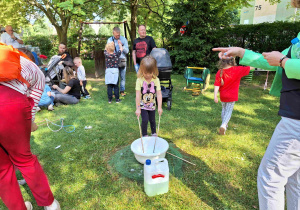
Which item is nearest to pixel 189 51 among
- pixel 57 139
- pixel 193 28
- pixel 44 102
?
pixel 193 28

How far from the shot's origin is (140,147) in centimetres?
300

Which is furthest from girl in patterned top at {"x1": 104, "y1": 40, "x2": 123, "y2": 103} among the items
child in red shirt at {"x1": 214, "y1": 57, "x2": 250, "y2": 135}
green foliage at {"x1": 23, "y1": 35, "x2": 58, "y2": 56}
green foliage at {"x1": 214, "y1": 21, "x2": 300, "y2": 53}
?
green foliage at {"x1": 23, "y1": 35, "x2": 58, "y2": 56}

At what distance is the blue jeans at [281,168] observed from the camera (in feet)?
4.54

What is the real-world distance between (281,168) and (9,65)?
7.02 feet

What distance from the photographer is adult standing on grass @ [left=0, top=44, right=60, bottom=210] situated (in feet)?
5.23

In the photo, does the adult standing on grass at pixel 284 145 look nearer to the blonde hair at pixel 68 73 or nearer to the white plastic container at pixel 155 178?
the white plastic container at pixel 155 178

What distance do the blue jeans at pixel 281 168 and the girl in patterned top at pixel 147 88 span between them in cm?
175

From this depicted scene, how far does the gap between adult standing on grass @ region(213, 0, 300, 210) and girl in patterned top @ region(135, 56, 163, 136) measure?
163 cm

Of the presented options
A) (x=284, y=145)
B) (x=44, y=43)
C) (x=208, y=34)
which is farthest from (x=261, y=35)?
(x=44, y=43)

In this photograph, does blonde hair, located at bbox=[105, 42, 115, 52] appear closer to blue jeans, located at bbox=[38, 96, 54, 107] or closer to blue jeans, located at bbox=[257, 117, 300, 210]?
blue jeans, located at bbox=[38, 96, 54, 107]

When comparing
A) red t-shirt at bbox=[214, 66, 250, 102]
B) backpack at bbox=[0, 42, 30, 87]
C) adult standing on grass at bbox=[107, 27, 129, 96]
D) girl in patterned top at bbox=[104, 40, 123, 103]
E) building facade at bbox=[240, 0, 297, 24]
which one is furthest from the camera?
building facade at bbox=[240, 0, 297, 24]

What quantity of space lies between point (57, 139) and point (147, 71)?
2.15 meters

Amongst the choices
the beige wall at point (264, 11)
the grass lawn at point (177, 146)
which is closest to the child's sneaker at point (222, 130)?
the grass lawn at point (177, 146)

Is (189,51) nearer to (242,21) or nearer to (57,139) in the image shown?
(57,139)
